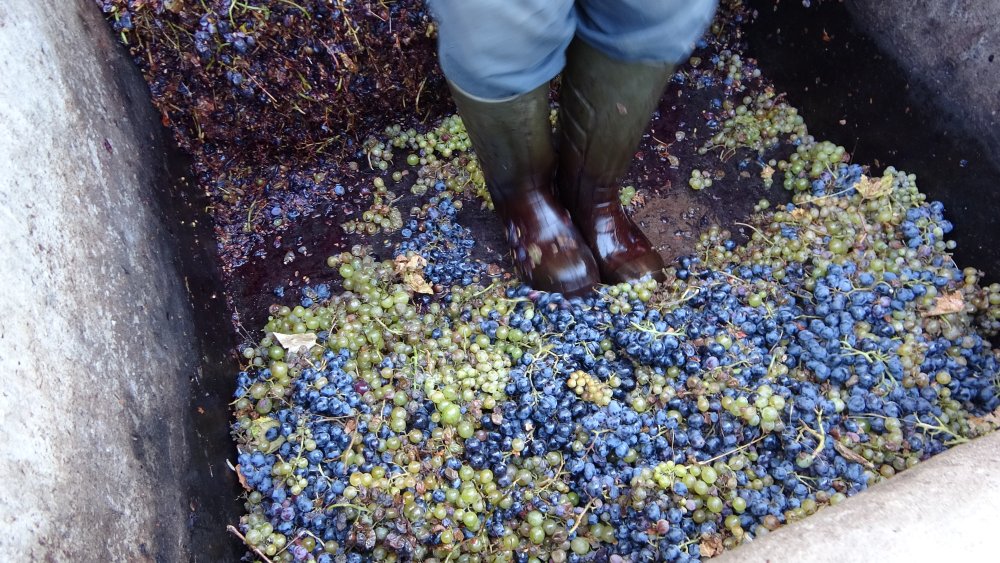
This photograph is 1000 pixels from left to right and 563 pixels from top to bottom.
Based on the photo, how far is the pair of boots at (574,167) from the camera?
5.05 feet

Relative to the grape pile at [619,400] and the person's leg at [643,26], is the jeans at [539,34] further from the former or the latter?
the grape pile at [619,400]

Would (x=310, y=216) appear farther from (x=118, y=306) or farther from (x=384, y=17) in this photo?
(x=118, y=306)

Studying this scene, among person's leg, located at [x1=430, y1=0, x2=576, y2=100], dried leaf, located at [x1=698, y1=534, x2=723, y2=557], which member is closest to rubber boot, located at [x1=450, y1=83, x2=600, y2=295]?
person's leg, located at [x1=430, y1=0, x2=576, y2=100]

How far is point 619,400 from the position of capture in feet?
5.58

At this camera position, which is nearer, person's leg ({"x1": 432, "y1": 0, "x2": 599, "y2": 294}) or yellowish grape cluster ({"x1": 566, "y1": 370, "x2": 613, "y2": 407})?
person's leg ({"x1": 432, "y1": 0, "x2": 599, "y2": 294})

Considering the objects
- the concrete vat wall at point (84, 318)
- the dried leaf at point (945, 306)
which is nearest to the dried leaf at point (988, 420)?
the dried leaf at point (945, 306)

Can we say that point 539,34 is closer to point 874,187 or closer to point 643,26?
point 643,26

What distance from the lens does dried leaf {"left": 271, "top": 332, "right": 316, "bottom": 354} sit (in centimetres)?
187

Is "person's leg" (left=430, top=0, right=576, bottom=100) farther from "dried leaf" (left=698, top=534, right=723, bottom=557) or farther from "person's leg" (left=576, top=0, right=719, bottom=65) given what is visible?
"dried leaf" (left=698, top=534, right=723, bottom=557)

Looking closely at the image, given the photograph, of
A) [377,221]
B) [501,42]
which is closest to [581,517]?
[501,42]

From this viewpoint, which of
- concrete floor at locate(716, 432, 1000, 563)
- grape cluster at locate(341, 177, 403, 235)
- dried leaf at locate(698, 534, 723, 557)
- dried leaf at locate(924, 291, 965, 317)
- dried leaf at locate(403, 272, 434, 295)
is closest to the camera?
concrete floor at locate(716, 432, 1000, 563)

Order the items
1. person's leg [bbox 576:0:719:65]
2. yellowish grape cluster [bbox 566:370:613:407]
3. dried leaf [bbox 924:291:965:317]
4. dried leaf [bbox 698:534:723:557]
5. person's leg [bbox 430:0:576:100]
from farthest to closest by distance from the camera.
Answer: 1. dried leaf [bbox 924:291:965:317]
2. yellowish grape cluster [bbox 566:370:613:407]
3. dried leaf [bbox 698:534:723:557]
4. person's leg [bbox 576:0:719:65]
5. person's leg [bbox 430:0:576:100]

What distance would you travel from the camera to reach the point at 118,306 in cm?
145

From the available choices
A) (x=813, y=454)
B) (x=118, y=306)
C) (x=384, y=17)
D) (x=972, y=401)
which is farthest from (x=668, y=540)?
(x=384, y=17)
